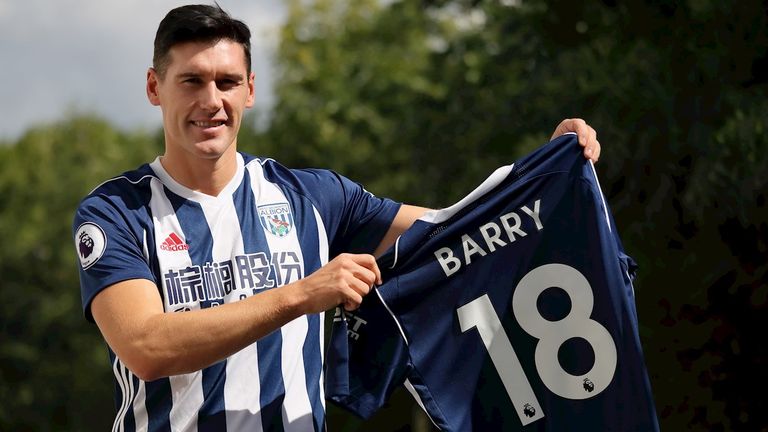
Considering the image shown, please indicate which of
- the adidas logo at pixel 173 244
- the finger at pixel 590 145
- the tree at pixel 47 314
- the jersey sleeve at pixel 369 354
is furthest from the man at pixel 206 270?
the tree at pixel 47 314

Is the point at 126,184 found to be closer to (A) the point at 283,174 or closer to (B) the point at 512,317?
(A) the point at 283,174

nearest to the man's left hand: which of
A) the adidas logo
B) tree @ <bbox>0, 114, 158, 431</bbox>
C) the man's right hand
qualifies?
the man's right hand

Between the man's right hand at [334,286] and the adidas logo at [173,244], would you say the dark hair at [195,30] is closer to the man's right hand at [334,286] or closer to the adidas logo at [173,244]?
the adidas logo at [173,244]

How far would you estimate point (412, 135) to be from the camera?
19719 mm

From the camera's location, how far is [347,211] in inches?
189

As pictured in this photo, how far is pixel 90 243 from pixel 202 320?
0.56 metres

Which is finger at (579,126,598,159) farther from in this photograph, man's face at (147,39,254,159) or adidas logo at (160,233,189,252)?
adidas logo at (160,233,189,252)

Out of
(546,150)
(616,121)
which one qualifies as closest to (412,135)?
(616,121)

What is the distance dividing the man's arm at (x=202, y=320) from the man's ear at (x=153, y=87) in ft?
2.53

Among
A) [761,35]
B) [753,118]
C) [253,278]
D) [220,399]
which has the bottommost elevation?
[220,399]

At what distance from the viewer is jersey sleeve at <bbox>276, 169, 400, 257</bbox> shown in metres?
4.70

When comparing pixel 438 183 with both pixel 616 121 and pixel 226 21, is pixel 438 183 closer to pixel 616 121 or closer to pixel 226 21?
Result: pixel 616 121

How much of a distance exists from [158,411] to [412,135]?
1568 cm

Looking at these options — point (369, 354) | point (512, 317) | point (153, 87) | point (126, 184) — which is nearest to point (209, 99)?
point (153, 87)
